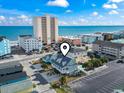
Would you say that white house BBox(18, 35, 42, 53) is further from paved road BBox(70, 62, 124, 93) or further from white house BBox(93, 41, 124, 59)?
paved road BBox(70, 62, 124, 93)

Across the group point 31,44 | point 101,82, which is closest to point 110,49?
point 101,82

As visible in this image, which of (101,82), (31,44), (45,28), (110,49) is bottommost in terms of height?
(101,82)

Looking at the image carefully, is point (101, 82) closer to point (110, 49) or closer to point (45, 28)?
point (110, 49)

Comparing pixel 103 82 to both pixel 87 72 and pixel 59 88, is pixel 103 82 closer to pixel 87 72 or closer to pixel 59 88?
pixel 87 72

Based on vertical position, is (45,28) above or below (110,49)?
above

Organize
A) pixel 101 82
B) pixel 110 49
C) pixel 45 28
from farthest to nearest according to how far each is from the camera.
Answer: pixel 45 28, pixel 110 49, pixel 101 82

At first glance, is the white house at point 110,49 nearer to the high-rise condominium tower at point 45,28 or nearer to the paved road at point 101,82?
the paved road at point 101,82

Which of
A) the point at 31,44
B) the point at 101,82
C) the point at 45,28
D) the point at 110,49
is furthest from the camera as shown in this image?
the point at 45,28
